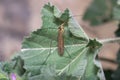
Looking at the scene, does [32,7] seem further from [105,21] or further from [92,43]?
[92,43]

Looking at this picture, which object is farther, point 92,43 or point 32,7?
point 32,7

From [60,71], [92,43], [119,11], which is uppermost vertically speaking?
[119,11]

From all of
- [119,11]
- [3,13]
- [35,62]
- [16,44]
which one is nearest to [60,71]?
[35,62]

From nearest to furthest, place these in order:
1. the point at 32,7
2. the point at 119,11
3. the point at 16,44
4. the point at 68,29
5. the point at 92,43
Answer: the point at 92,43
the point at 68,29
the point at 119,11
the point at 16,44
the point at 32,7

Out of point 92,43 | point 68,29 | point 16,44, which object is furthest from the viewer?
point 16,44

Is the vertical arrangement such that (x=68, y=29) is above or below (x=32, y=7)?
below

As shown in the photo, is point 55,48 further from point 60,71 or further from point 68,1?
point 68,1
